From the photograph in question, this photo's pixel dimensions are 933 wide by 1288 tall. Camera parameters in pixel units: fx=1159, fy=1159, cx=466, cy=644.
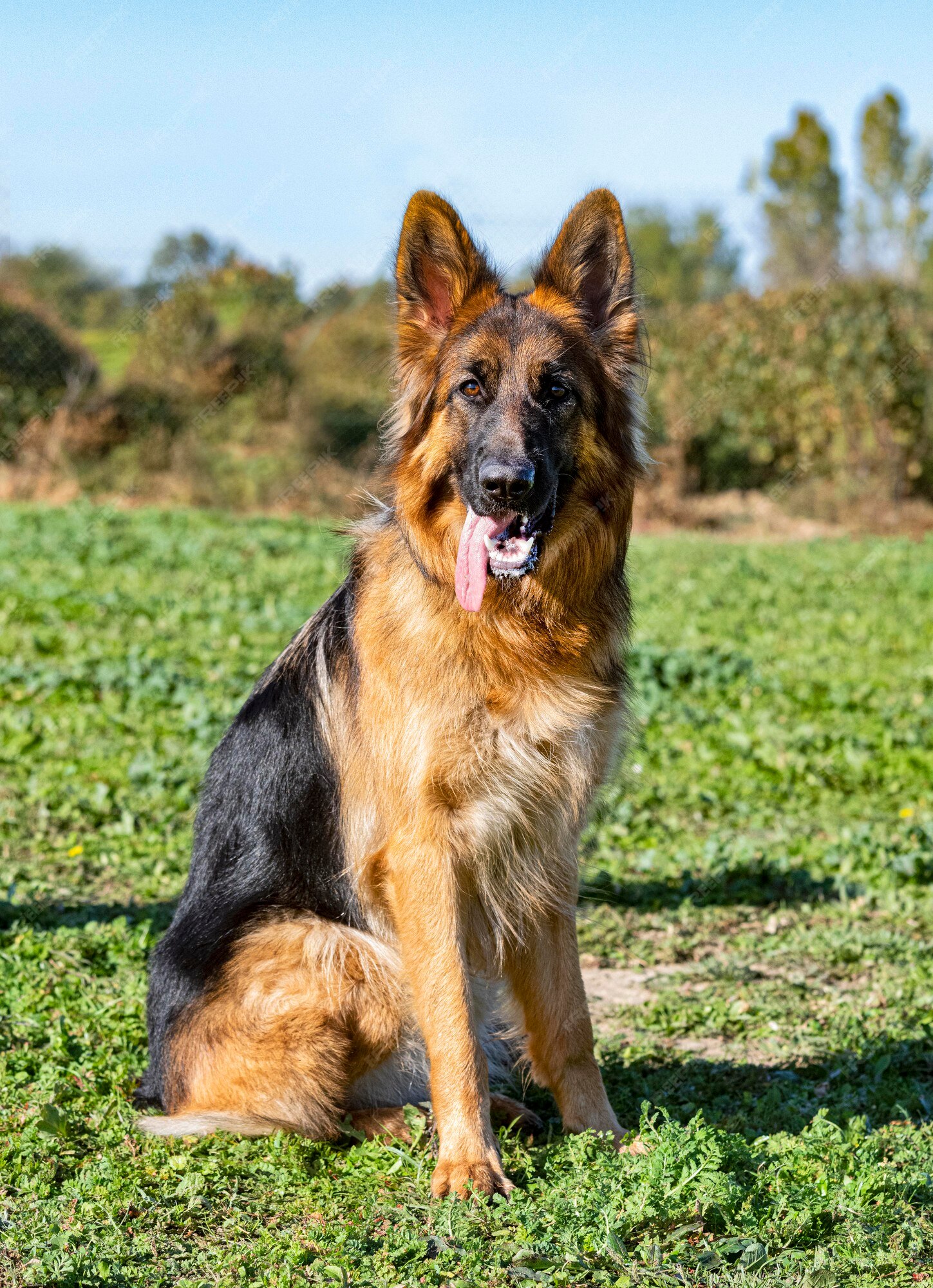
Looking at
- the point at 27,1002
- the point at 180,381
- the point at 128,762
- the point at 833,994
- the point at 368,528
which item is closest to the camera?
the point at 368,528

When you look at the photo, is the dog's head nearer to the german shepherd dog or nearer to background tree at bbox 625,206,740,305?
the german shepherd dog

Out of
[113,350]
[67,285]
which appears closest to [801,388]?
[113,350]

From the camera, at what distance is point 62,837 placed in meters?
6.30

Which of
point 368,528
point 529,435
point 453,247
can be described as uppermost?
point 453,247

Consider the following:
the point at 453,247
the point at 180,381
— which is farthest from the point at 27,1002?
the point at 180,381

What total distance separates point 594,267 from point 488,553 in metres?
1.07

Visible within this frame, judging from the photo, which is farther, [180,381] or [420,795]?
[180,381]

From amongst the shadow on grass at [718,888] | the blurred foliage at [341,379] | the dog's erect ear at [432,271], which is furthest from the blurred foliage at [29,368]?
the dog's erect ear at [432,271]

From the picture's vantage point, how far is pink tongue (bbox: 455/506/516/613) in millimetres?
3461

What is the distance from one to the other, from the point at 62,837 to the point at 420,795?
361 centimetres

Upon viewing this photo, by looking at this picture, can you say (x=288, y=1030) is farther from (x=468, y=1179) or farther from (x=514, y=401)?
(x=514, y=401)

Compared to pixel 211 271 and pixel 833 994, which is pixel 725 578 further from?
pixel 211 271

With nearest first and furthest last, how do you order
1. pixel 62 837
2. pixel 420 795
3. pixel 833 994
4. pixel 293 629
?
pixel 420 795
pixel 833 994
pixel 62 837
pixel 293 629

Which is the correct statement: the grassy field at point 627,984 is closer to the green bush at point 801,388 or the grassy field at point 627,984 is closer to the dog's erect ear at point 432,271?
the dog's erect ear at point 432,271
